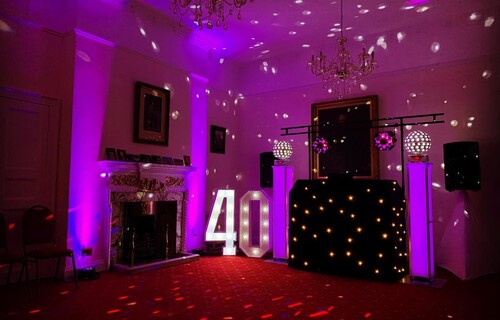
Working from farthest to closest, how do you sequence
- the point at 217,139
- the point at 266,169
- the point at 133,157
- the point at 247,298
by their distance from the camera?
the point at 217,139, the point at 266,169, the point at 133,157, the point at 247,298

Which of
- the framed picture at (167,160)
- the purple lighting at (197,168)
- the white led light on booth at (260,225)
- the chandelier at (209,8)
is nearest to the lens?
the chandelier at (209,8)

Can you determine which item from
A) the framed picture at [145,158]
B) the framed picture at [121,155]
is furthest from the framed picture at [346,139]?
the framed picture at [121,155]

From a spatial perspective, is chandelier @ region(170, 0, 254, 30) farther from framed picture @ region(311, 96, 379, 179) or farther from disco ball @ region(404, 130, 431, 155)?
disco ball @ region(404, 130, 431, 155)

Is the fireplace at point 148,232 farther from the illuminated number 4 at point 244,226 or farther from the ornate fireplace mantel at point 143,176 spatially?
the illuminated number 4 at point 244,226

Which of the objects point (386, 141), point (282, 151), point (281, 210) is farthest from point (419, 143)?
point (281, 210)

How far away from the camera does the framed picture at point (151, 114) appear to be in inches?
211

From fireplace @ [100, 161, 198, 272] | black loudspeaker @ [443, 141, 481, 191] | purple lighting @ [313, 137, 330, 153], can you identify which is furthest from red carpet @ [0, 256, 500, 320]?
purple lighting @ [313, 137, 330, 153]

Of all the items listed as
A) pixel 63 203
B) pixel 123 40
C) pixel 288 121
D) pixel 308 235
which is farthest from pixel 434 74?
pixel 63 203

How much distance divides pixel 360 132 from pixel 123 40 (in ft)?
13.1

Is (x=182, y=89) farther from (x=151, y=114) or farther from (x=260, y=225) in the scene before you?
(x=260, y=225)

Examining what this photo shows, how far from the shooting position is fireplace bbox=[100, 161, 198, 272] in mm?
4961

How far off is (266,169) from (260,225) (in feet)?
4.01

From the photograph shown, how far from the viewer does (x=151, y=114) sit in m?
5.57

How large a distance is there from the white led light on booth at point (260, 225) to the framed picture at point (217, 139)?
139 cm
